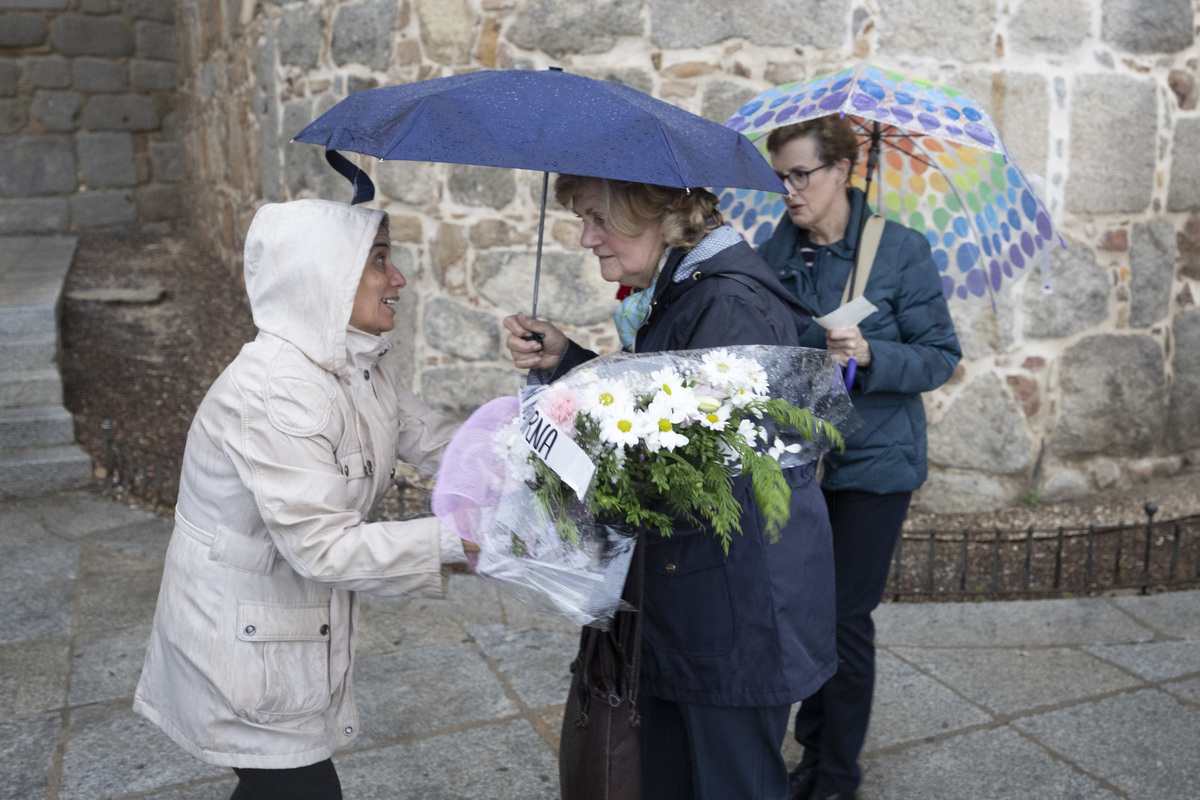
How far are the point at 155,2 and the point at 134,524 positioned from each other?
30.7 ft

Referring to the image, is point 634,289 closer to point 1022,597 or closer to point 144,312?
point 1022,597

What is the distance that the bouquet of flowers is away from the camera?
1781mm

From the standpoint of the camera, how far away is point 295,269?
2047mm

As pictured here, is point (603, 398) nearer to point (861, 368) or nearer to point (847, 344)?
point (847, 344)

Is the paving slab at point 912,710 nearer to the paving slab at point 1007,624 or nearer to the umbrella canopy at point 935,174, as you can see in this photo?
the paving slab at point 1007,624

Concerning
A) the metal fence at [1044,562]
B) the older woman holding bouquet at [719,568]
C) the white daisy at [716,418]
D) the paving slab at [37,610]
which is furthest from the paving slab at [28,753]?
the metal fence at [1044,562]

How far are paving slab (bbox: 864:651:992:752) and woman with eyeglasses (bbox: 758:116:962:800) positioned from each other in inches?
23.4

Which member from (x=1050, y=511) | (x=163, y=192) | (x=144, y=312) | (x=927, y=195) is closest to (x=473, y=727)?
(x=927, y=195)

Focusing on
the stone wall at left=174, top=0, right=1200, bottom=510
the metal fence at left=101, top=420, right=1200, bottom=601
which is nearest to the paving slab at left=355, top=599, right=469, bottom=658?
the metal fence at left=101, top=420, right=1200, bottom=601

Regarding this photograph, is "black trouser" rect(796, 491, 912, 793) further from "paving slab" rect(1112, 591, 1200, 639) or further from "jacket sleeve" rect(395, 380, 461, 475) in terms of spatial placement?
"paving slab" rect(1112, 591, 1200, 639)

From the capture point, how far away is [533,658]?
3957mm

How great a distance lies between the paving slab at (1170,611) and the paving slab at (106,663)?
380 cm

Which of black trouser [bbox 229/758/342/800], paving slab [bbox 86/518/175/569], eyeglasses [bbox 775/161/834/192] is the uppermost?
eyeglasses [bbox 775/161/834/192]

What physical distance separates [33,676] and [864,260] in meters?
3.09
